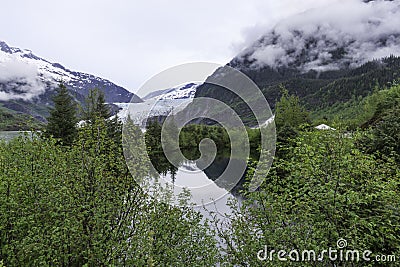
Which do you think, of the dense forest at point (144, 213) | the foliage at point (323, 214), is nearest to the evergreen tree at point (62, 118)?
the dense forest at point (144, 213)

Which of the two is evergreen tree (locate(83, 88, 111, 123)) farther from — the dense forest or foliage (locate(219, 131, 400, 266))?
foliage (locate(219, 131, 400, 266))

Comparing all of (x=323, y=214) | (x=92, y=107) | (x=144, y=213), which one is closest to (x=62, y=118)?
(x=92, y=107)

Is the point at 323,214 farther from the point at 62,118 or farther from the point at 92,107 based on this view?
the point at 62,118

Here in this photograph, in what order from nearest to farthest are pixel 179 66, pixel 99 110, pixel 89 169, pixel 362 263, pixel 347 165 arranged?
pixel 362 263, pixel 347 165, pixel 89 169, pixel 179 66, pixel 99 110

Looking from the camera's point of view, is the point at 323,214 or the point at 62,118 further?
the point at 62,118

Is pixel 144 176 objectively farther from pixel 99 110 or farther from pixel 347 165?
pixel 347 165

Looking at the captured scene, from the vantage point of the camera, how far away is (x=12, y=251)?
5.05 m

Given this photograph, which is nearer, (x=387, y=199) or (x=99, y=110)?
(x=387, y=199)

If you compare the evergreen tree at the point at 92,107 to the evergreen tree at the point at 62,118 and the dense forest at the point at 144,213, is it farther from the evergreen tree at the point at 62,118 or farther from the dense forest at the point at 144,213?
the evergreen tree at the point at 62,118

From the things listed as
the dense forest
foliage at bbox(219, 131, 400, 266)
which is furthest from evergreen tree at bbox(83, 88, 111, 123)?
foliage at bbox(219, 131, 400, 266)

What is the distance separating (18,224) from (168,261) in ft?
9.40

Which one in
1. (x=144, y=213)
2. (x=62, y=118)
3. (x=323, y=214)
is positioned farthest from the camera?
(x=62, y=118)

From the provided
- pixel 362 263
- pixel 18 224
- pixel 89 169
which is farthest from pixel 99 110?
pixel 362 263

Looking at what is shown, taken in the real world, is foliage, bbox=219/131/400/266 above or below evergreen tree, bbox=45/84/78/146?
below
